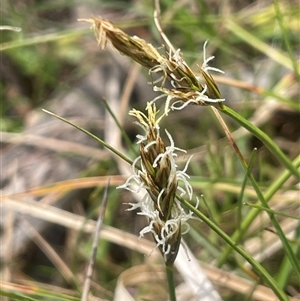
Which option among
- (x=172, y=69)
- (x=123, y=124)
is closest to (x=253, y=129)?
(x=172, y=69)

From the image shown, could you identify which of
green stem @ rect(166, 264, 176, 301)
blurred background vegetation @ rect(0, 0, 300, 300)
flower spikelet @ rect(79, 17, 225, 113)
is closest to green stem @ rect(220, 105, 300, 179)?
flower spikelet @ rect(79, 17, 225, 113)

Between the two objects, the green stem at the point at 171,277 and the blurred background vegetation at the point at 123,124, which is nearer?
the green stem at the point at 171,277

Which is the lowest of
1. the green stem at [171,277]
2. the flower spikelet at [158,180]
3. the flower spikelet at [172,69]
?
the green stem at [171,277]

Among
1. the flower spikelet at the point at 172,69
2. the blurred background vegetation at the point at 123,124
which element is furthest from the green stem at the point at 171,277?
the blurred background vegetation at the point at 123,124

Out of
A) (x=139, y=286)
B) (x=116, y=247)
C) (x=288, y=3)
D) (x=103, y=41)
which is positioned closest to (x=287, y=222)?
(x=139, y=286)

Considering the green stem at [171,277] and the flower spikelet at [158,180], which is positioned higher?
the flower spikelet at [158,180]

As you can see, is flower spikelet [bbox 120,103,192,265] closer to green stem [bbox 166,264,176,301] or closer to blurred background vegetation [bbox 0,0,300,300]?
green stem [bbox 166,264,176,301]

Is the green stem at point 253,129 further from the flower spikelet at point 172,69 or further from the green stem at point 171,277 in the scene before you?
the green stem at point 171,277

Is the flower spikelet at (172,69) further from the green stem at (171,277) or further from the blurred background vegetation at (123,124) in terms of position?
the blurred background vegetation at (123,124)

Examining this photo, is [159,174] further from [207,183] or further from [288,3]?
[288,3]
